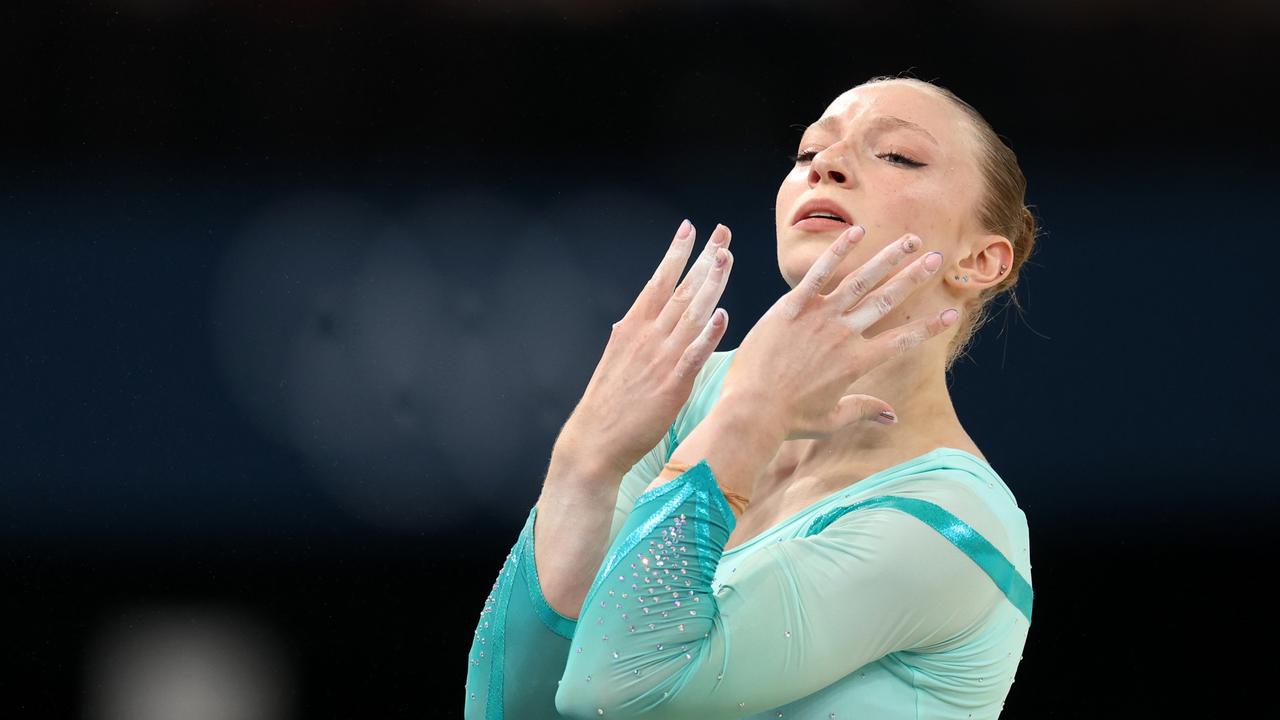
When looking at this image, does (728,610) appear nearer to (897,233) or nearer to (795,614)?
(795,614)

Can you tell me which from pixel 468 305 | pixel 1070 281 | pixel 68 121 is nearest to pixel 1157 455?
pixel 1070 281

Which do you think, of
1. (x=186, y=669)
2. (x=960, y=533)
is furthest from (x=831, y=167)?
(x=186, y=669)

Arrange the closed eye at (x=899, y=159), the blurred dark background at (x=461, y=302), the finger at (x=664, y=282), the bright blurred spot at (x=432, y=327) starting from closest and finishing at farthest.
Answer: the finger at (x=664, y=282) < the closed eye at (x=899, y=159) < the blurred dark background at (x=461, y=302) < the bright blurred spot at (x=432, y=327)

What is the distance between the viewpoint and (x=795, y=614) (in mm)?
1192

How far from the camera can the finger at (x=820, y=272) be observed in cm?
126

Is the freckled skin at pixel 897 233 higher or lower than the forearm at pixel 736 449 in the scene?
higher

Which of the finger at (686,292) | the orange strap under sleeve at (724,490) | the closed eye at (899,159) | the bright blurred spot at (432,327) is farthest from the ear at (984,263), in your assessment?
the bright blurred spot at (432,327)

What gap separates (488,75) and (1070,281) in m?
1.42

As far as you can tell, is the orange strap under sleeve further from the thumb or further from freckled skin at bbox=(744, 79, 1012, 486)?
freckled skin at bbox=(744, 79, 1012, 486)

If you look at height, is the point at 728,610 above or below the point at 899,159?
below

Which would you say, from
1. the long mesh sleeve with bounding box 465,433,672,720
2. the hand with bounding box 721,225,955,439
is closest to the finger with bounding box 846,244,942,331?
the hand with bounding box 721,225,955,439

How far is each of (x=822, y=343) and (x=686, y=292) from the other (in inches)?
7.3

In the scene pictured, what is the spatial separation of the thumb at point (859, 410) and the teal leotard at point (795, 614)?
80mm

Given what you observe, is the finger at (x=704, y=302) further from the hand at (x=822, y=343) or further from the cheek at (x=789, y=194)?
the cheek at (x=789, y=194)
